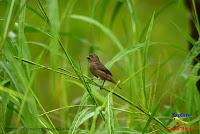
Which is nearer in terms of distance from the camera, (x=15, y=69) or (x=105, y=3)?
(x=15, y=69)

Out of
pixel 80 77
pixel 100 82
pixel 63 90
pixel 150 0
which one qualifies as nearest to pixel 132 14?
pixel 100 82

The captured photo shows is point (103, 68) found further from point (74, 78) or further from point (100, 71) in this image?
point (74, 78)

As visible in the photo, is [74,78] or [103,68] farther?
[103,68]

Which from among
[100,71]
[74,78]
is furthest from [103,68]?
[74,78]

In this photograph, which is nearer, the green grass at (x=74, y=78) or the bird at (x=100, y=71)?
the green grass at (x=74, y=78)

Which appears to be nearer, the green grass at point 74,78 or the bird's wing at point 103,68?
the green grass at point 74,78

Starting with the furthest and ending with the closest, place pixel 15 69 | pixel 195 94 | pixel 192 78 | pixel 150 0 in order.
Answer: pixel 150 0
pixel 195 94
pixel 192 78
pixel 15 69

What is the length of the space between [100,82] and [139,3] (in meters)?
3.50

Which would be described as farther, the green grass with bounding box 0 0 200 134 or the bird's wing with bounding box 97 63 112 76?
the bird's wing with bounding box 97 63 112 76

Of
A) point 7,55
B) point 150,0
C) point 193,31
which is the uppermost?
point 150,0

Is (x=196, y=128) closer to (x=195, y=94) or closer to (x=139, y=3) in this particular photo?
(x=195, y=94)

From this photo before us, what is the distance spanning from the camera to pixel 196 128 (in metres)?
1.74

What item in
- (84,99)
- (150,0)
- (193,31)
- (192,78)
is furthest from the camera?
(150,0)

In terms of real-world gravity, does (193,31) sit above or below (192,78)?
above
